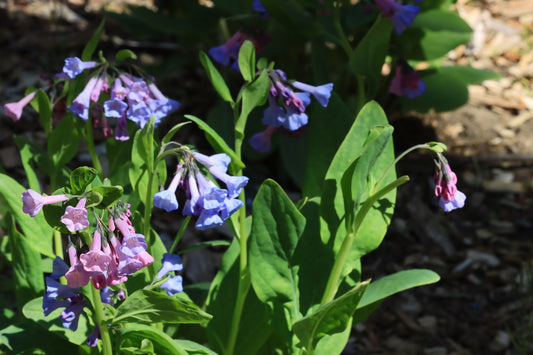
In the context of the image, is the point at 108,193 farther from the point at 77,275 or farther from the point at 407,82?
the point at 407,82

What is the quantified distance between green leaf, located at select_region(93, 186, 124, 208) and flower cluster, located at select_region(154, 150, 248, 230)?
102mm

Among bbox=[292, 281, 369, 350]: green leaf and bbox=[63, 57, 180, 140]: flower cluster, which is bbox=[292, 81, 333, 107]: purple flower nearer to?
bbox=[63, 57, 180, 140]: flower cluster

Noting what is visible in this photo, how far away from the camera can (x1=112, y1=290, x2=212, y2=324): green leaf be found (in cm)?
130

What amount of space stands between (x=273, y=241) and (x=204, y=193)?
34cm

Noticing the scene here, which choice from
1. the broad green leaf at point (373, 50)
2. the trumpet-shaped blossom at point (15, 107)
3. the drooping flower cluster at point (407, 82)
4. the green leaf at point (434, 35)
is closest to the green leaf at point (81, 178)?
the trumpet-shaped blossom at point (15, 107)

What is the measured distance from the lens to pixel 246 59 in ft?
4.93

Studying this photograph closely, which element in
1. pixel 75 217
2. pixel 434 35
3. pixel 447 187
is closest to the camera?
pixel 75 217

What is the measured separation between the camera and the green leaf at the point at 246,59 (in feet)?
4.88

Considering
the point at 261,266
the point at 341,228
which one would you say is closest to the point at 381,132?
the point at 341,228

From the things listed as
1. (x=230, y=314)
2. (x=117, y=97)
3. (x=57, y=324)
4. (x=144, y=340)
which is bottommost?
(x=230, y=314)

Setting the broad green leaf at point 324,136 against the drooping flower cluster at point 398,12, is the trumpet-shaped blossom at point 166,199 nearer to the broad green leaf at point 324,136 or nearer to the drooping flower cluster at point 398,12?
the broad green leaf at point 324,136

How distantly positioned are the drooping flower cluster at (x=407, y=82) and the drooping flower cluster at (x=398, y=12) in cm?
16

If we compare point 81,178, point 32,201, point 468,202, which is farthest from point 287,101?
point 468,202

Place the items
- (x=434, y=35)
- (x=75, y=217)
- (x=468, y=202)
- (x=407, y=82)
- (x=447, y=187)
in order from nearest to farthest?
1. (x=75, y=217)
2. (x=447, y=187)
3. (x=407, y=82)
4. (x=434, y=35)
5. (x=468, y=202)
